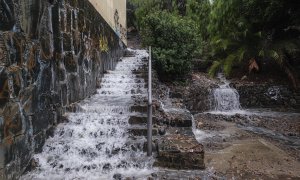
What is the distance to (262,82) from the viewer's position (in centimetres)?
1118

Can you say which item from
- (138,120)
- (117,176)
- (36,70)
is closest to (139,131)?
(138,120)

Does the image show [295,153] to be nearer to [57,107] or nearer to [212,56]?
[57,107]

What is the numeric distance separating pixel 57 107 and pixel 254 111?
22.6ft

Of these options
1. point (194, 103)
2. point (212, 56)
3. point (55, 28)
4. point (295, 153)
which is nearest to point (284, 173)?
point (295, 153)

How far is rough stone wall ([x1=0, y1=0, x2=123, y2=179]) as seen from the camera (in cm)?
384

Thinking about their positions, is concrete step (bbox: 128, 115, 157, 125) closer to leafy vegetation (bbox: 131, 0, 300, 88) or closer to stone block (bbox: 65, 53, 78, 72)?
stone block (bbox: 65, 53, 78, 72)

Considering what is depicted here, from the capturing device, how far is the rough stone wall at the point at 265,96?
34.8 feet

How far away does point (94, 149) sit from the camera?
5.10 m

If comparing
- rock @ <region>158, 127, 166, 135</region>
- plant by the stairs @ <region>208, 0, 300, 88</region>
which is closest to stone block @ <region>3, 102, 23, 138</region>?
rock @ <region>158, 127, 166, 135</region>

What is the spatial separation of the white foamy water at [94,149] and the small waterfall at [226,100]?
4.66m

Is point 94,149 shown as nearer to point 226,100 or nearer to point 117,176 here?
point 117,176

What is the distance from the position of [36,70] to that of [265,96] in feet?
27.2

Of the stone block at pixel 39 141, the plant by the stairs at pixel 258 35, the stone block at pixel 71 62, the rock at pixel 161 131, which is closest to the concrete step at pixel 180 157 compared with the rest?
the rock at pixel 161 131

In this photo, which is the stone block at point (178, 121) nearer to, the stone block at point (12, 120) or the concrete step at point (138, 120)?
the concrete step at point (138, 120)
